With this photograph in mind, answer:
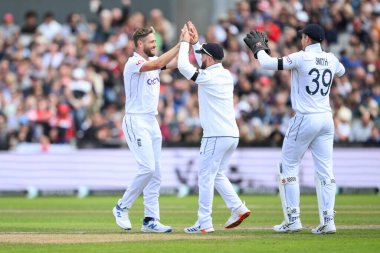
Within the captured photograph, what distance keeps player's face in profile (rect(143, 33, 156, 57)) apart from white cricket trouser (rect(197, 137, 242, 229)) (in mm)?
1538

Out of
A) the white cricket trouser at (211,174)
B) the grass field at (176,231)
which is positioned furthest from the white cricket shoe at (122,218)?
the white cricket trouser at (211,174)

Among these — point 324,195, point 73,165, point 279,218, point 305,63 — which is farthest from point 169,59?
point 73,165

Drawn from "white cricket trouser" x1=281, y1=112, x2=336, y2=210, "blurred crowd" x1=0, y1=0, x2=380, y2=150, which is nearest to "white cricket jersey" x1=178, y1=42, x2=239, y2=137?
"white cricket trouser" x1=281, y1=112, x2=336, y2=210

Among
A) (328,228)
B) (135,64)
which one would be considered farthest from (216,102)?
(328,228)

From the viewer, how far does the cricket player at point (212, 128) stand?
15.2 metres

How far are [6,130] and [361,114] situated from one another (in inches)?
373

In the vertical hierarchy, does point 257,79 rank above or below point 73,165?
above

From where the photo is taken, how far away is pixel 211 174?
1531cm

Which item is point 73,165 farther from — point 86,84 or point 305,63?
point 305,63

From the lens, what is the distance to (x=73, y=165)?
27.8 meters

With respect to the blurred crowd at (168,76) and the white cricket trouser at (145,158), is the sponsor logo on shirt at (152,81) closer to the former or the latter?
the white cricket trouser at (145,158)

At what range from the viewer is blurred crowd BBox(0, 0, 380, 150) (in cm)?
2842

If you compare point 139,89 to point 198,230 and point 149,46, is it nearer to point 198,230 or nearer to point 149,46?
point 149,46

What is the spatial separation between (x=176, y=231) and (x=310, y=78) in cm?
298
